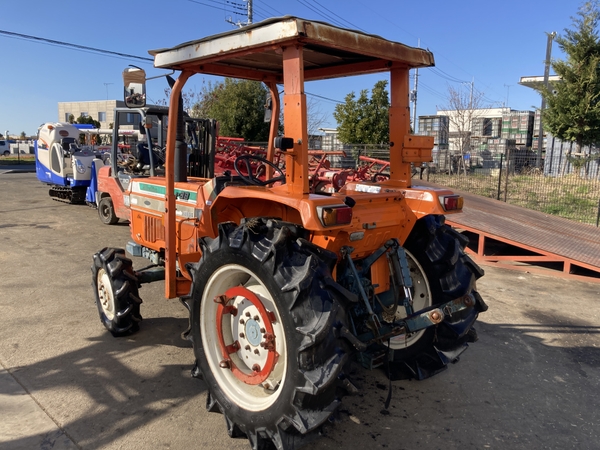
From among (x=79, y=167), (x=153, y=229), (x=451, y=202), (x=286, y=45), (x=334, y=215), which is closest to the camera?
(x=334, y=215)

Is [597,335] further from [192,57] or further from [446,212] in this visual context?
[192,57]

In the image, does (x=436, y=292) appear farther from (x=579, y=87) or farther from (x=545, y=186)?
A: (x=579, y=87)

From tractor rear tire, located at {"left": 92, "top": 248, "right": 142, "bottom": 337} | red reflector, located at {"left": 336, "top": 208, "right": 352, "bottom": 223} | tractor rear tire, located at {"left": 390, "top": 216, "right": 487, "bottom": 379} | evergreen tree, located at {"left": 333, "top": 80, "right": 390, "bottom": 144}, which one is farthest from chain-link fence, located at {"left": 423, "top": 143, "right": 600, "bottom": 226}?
red reflector, located at {"left": 336, "top": 208, "right": 352, "bottom": 223}

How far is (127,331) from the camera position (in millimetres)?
4660

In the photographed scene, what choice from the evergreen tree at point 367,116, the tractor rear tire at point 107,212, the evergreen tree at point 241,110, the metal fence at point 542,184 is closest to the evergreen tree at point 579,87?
the metal fence at point 542,184

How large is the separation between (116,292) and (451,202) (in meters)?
3.09

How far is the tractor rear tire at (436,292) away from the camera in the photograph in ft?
11.8

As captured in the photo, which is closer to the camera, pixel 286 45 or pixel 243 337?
pixel 286 45

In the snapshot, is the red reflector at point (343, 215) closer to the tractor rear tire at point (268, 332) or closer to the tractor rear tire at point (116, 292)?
the tractor rear tire at point (268, 332)

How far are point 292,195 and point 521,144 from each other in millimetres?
31582

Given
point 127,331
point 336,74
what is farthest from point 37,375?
point 336,74

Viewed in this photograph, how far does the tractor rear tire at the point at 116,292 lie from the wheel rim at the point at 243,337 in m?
1.58

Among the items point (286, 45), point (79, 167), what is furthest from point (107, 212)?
point (286, 45)

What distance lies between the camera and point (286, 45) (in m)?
2.76
